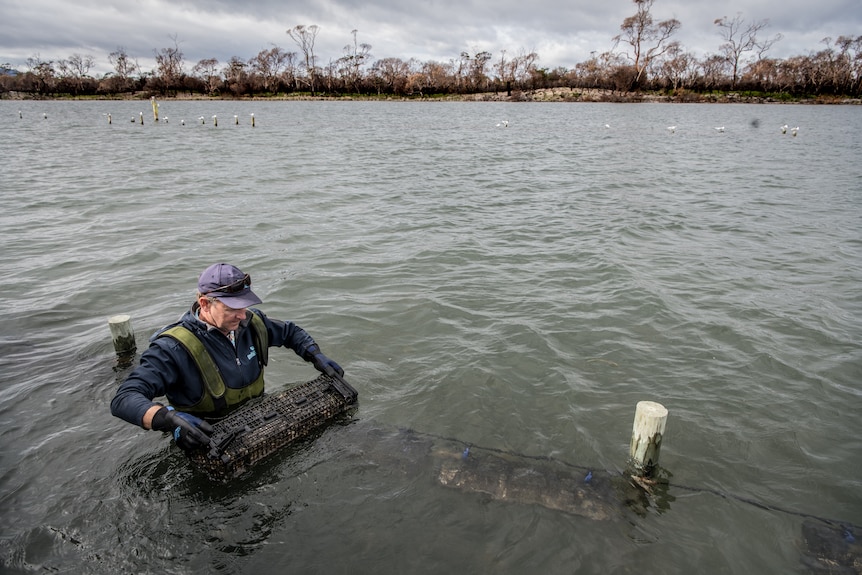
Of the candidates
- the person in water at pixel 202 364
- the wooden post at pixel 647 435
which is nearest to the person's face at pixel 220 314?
the person in water at pixel 202 364

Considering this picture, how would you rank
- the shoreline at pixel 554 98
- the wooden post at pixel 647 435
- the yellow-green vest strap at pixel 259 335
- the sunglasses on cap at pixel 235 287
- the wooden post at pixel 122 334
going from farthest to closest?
the shoreline at pixel 554 98 → the wooden post at pixel 122 334 → the yellow-green vest strap at pixel 259 335 → the wooden post at pixel 647 435 → the sunglasses on cap at pixel 235 287

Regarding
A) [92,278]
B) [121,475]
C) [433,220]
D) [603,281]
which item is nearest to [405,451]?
[121,475]

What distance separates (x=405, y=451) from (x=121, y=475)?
2.84 m

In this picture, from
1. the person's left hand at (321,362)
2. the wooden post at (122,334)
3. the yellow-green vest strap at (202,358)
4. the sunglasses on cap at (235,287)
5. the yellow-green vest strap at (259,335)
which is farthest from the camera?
the wooden post at (122,334)

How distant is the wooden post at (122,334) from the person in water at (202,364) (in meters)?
3.01

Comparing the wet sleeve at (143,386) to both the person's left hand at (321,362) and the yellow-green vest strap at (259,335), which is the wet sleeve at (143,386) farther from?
the person's left hand at (321,362)

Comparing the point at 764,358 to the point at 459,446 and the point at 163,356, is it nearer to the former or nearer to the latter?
the point at 459,446

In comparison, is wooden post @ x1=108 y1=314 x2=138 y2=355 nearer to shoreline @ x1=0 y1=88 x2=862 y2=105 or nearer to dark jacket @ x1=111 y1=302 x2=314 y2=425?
dark jacket @ x1=111 y1=302 x2=314 y2=425

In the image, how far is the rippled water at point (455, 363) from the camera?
4418 millimetres

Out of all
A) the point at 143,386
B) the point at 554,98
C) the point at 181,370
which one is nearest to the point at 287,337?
the point at 181,370

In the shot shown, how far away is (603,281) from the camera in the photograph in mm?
10430

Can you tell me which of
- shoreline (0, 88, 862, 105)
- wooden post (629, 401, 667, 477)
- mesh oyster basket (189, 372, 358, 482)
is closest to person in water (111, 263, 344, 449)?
mesh oyster basket (189, 372, 358, 482)

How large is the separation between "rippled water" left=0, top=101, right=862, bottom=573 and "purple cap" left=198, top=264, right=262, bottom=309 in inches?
69.8

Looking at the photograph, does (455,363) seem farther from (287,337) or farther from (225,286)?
(225,286)
